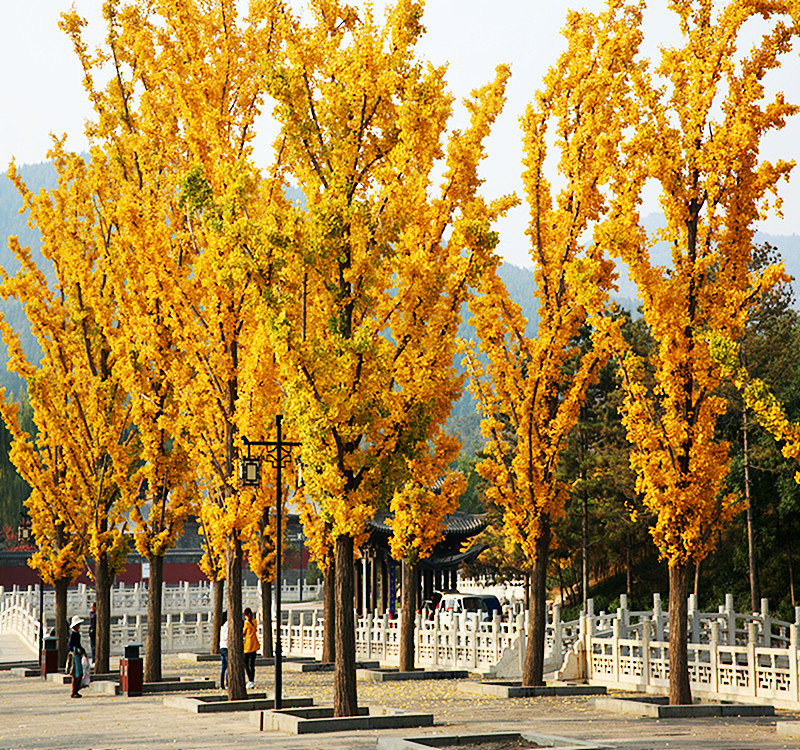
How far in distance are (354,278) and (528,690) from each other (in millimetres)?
9051

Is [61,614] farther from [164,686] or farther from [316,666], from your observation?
[316,666]

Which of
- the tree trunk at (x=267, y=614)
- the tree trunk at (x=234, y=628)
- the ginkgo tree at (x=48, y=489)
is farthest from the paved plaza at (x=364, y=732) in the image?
the tree trunk at (x=267, y=614)

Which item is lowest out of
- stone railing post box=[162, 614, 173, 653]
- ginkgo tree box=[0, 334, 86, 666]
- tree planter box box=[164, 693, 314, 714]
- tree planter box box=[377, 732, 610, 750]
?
stone railing post box=[162, 614, 173, 653]

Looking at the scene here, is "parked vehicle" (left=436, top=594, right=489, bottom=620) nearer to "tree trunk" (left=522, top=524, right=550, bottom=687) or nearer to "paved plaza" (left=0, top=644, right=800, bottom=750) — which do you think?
"paved plaza" (left=0, top=644, right=800, bottom=750)

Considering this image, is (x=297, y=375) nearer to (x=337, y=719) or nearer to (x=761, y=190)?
(x=337, y=719)

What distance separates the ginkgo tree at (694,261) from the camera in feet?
53.3

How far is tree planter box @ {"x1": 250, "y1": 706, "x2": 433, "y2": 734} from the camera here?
13.9 metres

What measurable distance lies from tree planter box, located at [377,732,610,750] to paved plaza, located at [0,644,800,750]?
80cm

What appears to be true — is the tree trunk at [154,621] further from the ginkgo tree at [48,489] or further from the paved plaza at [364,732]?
the ginkgo tree at [48,489]

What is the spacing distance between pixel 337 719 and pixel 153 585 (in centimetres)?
788

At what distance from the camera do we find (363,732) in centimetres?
1379

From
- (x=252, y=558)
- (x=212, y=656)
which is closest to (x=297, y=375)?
(x=252, y=558)

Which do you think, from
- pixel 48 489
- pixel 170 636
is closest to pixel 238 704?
pixel 48 489

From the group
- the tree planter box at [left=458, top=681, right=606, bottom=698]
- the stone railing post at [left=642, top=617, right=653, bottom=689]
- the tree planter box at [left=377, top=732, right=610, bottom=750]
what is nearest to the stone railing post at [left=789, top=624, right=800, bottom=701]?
the stone railing post at [left=642, top=617, right=653, bottom=689]
